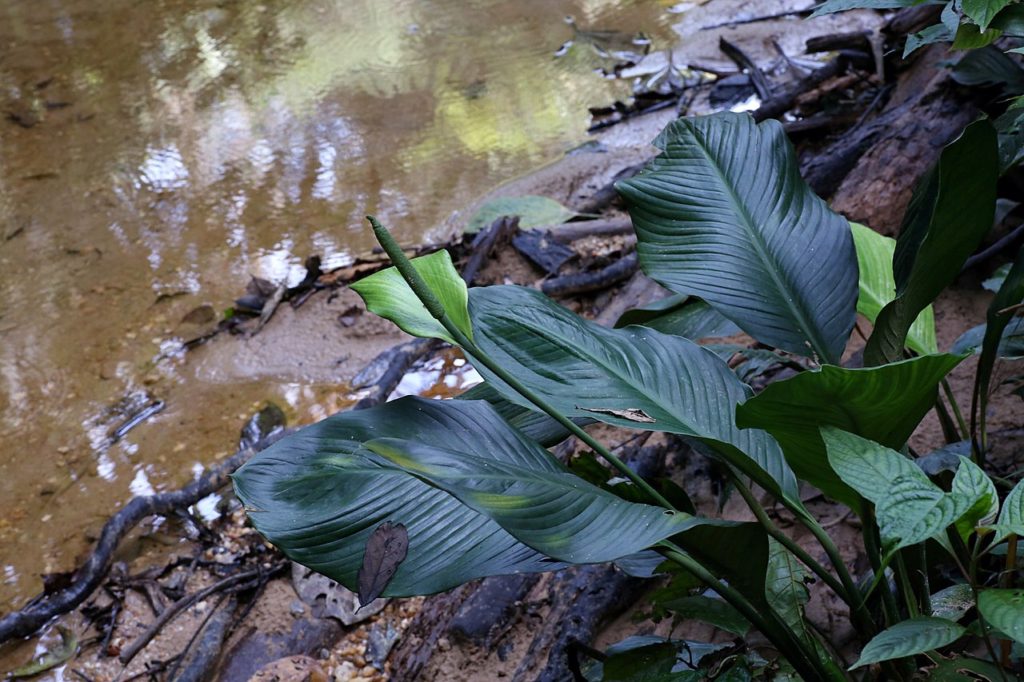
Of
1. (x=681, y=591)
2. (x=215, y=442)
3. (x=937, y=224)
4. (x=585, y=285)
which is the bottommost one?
(x=215, y=442)

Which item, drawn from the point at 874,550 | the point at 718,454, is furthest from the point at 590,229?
the point at 874,550

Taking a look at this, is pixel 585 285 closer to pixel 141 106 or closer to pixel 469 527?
pixel 469 527

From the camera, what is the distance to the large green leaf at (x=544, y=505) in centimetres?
95

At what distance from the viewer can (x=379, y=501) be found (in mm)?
1097

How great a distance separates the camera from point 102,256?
371cm

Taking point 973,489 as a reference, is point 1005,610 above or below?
below

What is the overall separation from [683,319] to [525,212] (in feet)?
6.35

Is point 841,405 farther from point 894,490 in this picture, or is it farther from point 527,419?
point 527,419

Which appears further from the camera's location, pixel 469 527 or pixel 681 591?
pixel 681 591

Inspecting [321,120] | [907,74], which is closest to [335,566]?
[907,74]

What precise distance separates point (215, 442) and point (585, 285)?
50.3 inches

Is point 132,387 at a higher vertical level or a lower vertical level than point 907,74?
lower

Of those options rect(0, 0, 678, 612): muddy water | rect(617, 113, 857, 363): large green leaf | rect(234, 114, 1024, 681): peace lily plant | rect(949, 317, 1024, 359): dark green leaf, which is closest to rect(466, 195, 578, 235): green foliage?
rect(0, 0, 678, 612): muddy water

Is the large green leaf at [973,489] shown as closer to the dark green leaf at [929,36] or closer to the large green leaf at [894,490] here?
the large green leaf at [894,490]
